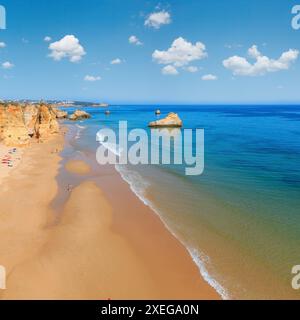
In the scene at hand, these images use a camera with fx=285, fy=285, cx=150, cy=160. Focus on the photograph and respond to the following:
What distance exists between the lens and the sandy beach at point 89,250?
12656mm

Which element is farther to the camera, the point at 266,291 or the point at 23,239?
the point at 23,239

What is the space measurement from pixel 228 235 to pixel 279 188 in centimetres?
1033

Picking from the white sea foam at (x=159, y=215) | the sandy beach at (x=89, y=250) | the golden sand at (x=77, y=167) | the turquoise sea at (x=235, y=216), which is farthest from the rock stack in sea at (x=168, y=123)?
the sandy beach at (x=89, y=250)

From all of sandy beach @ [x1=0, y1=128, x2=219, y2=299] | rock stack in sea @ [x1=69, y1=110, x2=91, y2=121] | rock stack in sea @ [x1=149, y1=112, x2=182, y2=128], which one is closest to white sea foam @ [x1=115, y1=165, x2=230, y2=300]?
sandy beach @ [x1=0, y1=128, x2=219, y2=299]

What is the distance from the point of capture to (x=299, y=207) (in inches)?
824

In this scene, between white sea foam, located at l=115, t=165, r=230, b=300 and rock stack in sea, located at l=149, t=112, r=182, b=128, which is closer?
white sea foam, located at l=115, t=165, r=230, b=300

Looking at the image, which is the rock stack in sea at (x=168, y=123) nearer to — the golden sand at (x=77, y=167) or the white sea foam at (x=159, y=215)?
the golden sand at (x=77, y=167)

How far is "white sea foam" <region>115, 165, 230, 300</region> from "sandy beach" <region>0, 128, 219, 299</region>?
31 cm

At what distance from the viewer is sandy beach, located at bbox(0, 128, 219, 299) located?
498 inches

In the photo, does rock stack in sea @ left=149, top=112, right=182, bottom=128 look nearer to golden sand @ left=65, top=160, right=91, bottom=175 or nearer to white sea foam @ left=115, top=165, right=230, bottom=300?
golden sand @ left=65, top=160, right=91, bottom=175

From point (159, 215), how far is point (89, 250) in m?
6.19
